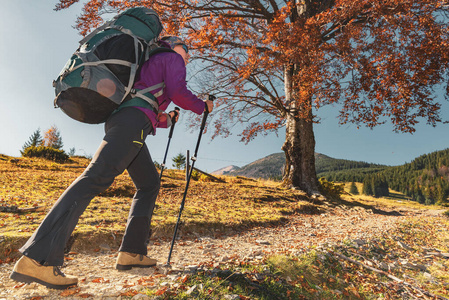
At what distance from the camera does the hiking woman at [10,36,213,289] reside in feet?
6.13

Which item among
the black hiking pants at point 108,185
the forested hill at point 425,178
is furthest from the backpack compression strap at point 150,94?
the forested hill at point 425,178

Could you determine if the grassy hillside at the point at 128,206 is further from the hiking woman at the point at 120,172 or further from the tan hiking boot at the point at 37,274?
the tan hiking boot at the point at 37,274

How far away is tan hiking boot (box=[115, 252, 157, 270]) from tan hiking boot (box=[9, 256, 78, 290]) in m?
0.59

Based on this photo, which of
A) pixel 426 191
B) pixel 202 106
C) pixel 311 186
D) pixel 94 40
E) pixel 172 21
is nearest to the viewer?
pixel 94 40

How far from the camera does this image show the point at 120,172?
2207 millimetres

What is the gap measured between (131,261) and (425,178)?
158479mm

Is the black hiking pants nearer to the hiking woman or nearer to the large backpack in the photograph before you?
the hiking woman

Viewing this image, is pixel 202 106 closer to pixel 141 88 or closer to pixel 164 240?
pixel 141 88

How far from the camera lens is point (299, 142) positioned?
12.1 m

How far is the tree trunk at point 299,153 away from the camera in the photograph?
11914 mm

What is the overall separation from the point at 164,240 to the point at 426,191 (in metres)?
144

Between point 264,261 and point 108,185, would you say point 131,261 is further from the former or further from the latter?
point 264,261

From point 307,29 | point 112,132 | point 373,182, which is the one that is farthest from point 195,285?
point 373,182

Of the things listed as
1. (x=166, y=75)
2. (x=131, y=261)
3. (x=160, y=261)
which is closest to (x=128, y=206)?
(x=160, y=261)
